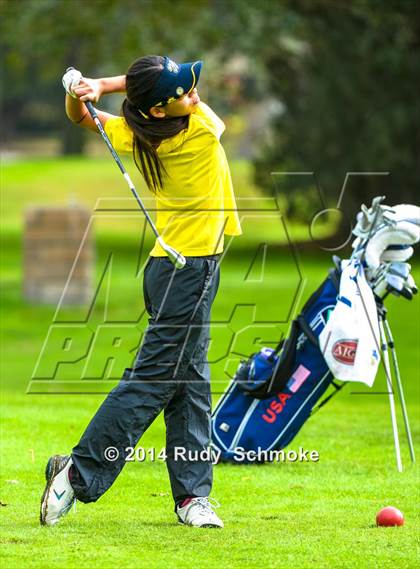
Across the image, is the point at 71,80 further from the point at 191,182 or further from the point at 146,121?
the point at 191,182

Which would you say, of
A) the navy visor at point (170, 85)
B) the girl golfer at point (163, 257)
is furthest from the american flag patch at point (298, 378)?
the navy visor at point (170, 85)

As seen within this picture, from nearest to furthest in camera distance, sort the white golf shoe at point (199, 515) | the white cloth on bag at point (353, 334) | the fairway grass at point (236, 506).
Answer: the fairway grass at point (236, 506) → the white golf shoe at point (199, 515) → the white cloth on bag at point (353, 334)

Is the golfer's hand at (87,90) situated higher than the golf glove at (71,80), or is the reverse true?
the golf glove at (71,80)

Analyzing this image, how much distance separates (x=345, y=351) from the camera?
6938 mm

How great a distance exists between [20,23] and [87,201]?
12117 mm

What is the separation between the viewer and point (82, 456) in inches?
215

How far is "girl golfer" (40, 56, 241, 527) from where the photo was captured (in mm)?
5406

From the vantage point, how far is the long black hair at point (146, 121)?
5355 mm

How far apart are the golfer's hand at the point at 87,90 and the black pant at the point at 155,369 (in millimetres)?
704

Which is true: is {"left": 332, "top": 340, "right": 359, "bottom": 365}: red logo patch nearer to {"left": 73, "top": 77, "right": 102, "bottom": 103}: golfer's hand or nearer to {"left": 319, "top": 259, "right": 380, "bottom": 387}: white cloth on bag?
{"left": 319, "top": 259, "right": 380, "bottom": 387}: white cloth on bag

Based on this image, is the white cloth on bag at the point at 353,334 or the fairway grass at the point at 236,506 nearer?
the fairway grass at the point at 236,506

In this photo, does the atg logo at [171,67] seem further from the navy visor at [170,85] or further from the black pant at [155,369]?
the black pant at [155,369]

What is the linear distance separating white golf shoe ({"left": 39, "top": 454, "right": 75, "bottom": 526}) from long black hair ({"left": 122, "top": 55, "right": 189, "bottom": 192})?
1.25 meters

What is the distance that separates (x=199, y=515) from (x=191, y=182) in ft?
4.47
